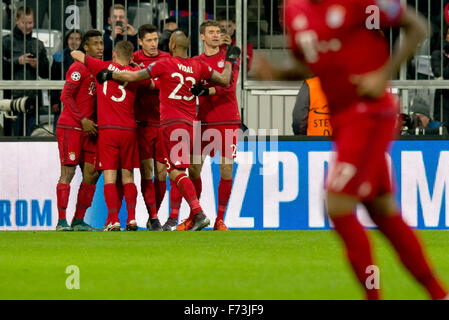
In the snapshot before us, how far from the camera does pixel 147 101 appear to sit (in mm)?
11914

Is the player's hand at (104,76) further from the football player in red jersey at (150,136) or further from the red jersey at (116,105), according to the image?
the football player in red jersey at (150,136)

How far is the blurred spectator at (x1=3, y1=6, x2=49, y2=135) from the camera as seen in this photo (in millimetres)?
12859

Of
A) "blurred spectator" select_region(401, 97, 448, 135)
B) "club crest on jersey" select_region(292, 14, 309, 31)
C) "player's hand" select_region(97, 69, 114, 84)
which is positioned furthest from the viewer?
"blurred spectator" select_region(401, 97, 448, 135)

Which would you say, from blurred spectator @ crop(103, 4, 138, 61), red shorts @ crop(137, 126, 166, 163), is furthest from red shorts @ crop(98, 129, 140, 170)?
blurred spectator @ crop(103, 4, 138, 61)

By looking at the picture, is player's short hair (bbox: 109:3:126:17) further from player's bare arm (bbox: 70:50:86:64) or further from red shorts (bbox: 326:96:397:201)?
red shorts (bbox: 326:96:397:201)

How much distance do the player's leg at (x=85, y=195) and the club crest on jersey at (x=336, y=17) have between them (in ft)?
22.5

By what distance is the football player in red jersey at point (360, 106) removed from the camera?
5008mm

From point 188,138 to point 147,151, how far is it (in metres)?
0.72

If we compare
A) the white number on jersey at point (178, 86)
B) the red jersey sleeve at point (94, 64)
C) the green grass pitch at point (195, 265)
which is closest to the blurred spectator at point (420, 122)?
the green grass pitch at point (195, 265)

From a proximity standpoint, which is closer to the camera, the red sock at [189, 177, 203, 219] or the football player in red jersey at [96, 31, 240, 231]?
the football player in red jersey at [96, 31, 240, 231]

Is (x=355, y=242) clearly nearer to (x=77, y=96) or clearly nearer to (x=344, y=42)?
(x=344, y=42)

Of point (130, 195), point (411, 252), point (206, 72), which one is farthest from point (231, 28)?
point (411, 252)

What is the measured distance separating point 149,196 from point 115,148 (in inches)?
25.8

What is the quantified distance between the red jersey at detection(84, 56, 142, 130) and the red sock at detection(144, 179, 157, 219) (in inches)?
25.5
